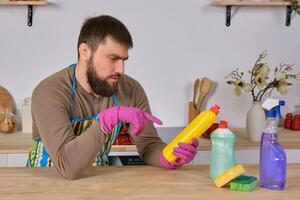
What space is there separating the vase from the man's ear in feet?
4.31

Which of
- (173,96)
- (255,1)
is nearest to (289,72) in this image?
(255,1)

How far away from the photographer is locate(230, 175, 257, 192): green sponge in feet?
4.69

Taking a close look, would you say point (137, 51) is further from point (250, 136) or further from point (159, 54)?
point (250, 136)

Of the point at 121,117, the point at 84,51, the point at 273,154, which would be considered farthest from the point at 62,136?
the point at 273,154

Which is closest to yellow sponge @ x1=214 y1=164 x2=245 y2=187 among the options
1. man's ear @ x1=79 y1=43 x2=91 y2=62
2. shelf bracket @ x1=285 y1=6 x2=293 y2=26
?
man's ear @ x1=79 y1=43 x2=91 y2=62

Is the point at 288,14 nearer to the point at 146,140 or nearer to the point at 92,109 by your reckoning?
the point at 146,140

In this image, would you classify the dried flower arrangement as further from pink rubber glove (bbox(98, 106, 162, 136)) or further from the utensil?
pink rubber glove (bbox(98, 106, 162, 136))

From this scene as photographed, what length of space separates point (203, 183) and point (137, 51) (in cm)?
173

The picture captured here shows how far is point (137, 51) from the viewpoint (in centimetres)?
313

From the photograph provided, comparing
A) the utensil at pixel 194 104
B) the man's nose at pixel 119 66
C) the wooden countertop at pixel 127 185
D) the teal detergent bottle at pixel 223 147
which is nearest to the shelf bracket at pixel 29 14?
the utensil at pixel 194 104

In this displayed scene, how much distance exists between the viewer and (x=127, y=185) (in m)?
1.48

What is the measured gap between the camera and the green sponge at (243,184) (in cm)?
143

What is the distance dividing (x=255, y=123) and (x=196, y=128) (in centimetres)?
132

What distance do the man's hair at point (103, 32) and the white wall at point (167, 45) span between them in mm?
1305
